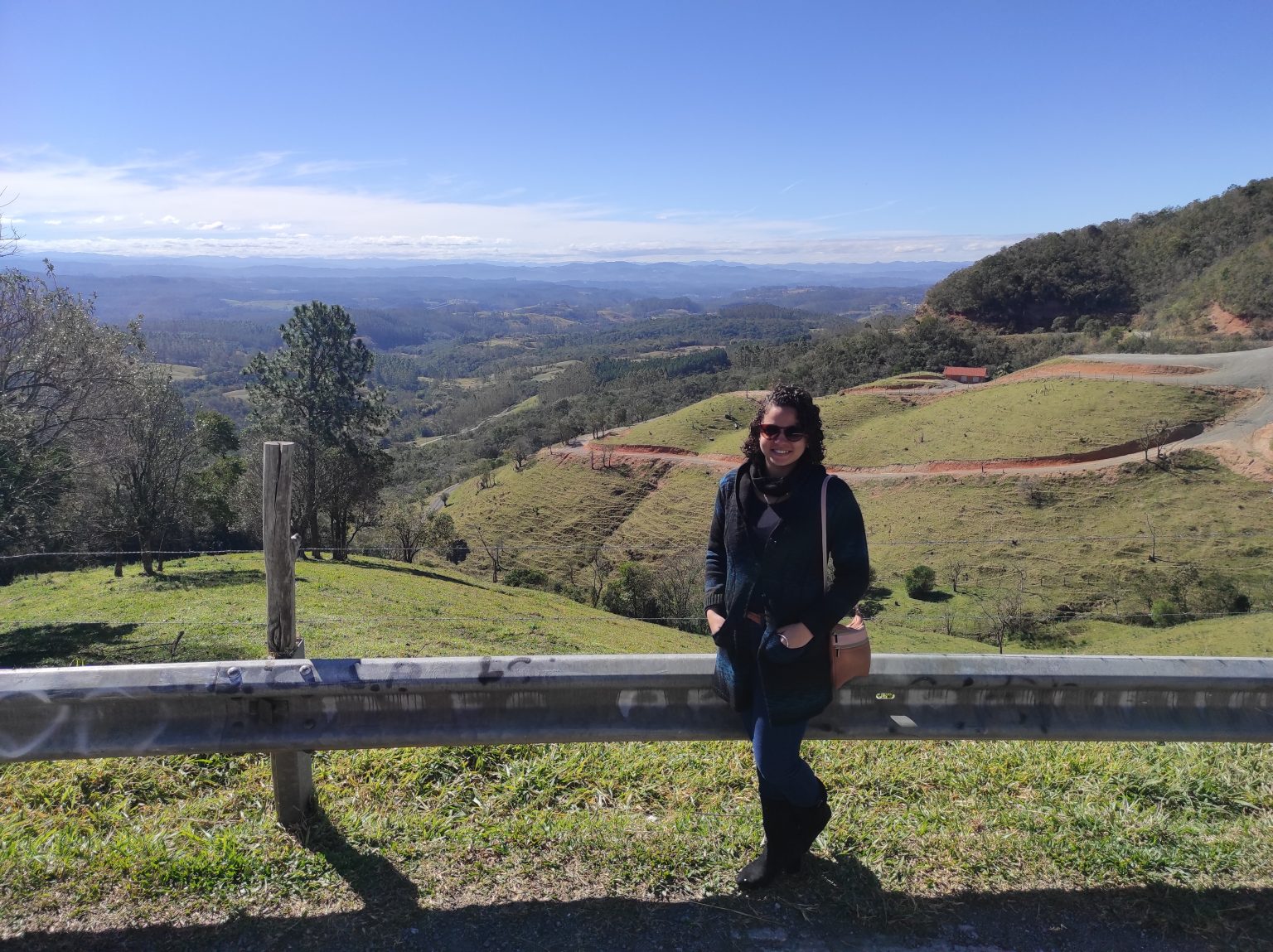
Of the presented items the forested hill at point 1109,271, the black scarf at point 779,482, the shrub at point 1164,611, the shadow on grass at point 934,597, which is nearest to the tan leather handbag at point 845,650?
the black scarf at point 779,482

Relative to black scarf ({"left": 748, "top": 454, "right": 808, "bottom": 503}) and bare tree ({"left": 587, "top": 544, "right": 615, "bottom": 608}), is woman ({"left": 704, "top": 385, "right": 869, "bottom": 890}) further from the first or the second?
bare tree ({"left": 587, "top": 544, "right": 615, "bottom": 608})

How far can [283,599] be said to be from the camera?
10.2ft

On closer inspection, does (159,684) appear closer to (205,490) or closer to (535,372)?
(205,490)

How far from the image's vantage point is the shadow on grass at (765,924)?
100.0 inches

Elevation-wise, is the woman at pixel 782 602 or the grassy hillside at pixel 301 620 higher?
the woman at pixel 782 602

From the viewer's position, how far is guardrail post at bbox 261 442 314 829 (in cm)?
302

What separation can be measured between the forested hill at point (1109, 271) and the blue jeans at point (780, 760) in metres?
80.6

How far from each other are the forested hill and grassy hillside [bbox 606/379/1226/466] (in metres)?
36.6

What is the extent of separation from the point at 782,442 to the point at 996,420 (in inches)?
1622

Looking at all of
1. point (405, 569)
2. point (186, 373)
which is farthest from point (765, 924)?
point (186, 373)

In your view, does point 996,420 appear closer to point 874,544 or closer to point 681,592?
point 874,544

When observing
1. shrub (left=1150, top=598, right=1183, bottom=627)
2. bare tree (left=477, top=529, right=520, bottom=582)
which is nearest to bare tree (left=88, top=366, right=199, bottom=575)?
bare tree (left=477, top=529, right=520, bottom=582)

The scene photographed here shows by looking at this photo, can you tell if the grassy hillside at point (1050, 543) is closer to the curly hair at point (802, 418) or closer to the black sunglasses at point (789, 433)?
the curly hair at point (802, 418)

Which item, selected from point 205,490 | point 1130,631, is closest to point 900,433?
point 1130,631
